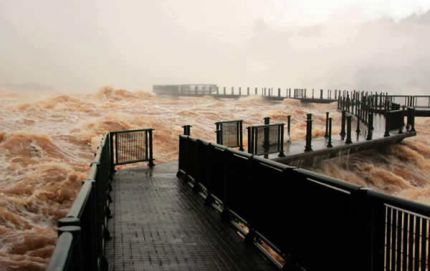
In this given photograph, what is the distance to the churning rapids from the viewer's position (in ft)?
49.5

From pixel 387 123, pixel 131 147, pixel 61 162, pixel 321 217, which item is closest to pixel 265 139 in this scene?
pixel 131 147

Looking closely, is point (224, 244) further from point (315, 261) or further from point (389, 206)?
point (389, 206)

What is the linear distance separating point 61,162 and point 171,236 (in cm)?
1909

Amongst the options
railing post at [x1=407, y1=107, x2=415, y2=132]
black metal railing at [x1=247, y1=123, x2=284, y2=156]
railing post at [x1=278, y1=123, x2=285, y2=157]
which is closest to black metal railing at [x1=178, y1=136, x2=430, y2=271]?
black metal railing at [x1=247, y1=123, x2=284, y2=156]

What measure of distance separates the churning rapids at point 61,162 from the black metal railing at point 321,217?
6.93 m

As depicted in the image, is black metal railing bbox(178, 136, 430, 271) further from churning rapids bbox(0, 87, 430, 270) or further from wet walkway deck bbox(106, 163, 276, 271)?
churning rapids bbox(0, 87, 430, 270)

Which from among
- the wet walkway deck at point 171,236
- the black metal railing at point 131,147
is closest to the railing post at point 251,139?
the black metal railing at point 131,147

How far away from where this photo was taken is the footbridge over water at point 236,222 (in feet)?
12.2

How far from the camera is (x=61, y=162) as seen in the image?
25156mm

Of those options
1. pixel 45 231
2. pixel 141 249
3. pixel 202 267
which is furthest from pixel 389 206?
pixel 45 231

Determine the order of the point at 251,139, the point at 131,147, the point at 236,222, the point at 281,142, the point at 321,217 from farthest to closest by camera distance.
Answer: the point at 281,142 → the point at 131,147 → the point at 251,139 → the point at 236,222 → the point at 321,217

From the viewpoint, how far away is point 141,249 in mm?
6773

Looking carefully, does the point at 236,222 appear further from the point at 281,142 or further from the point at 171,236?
the point at 281,142

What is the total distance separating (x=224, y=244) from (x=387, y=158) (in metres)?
19.5
